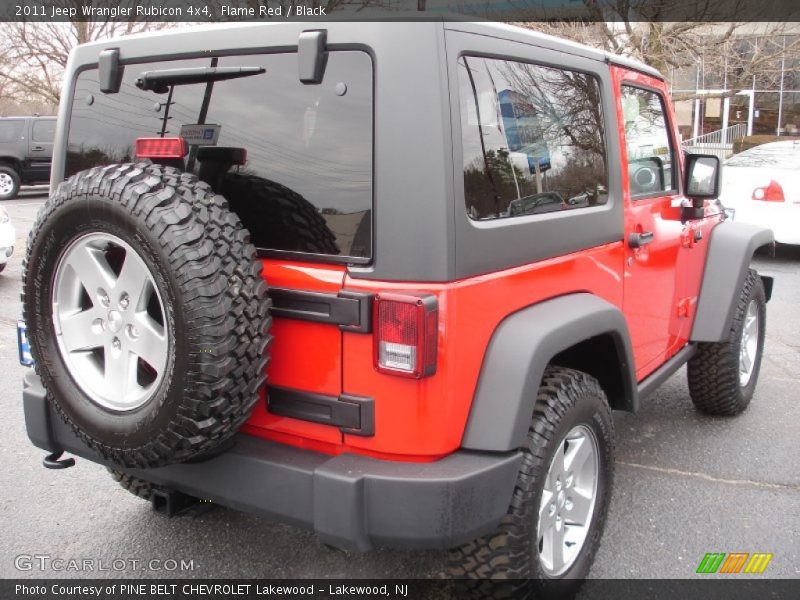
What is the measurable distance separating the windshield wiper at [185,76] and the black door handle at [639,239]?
5.31 feet

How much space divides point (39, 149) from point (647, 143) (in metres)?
17.4

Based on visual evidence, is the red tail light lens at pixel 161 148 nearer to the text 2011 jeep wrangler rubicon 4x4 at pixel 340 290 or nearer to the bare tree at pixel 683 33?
the text 2011 jeep wrangler rubicon 4x4 at pixel 340 290

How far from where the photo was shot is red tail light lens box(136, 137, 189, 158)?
2.30 m

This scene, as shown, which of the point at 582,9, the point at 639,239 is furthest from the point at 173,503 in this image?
the point at 582,9

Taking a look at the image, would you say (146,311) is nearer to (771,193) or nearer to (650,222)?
Result: (650,222)

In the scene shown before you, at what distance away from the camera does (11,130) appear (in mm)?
17266

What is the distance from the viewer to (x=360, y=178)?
2.11 metres

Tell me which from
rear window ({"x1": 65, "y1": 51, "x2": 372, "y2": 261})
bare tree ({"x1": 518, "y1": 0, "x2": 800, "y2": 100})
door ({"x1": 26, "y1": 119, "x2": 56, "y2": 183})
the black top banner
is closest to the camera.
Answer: rear window ({"x1": 65, "y1": 51, "x2": 372, "y2": 261})

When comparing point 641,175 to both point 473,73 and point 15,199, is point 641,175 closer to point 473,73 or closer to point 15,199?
point 473,73

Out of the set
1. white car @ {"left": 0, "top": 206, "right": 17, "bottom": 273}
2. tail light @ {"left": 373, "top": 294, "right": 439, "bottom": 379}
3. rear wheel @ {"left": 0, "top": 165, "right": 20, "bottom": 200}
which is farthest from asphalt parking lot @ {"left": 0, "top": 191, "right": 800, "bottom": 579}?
rear wheel @ {"left": 0, "top": 165, "right": 20, "bottom": 200}

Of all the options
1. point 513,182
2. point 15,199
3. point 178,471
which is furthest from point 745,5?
point 15,199

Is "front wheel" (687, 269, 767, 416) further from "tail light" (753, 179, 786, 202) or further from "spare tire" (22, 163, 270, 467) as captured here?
"tail light" (753, 179, 786, 202)

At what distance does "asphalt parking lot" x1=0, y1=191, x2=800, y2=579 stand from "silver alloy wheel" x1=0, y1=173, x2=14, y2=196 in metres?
14.9

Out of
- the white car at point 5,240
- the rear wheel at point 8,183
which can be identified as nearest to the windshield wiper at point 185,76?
the white car at point 5,240
